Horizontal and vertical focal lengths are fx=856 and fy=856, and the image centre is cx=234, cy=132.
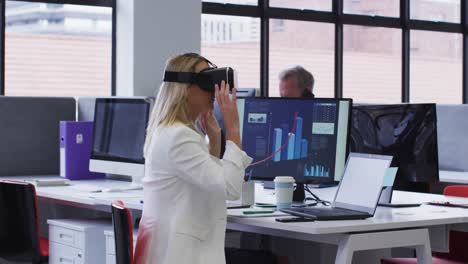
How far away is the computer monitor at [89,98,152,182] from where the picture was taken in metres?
3.99

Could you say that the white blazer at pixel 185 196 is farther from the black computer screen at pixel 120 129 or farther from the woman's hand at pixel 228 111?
the black computer screen at pixel 120 129

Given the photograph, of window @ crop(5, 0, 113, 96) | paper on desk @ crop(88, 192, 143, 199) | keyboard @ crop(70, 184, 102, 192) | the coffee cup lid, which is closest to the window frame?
window @ crop(5, 0, 113, 96)

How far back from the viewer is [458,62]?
866cm

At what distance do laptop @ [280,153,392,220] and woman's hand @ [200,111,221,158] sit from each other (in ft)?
1.07

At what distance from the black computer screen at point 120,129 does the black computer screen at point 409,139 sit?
1094 millimetres

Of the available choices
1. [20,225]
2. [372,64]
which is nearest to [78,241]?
[20,225]

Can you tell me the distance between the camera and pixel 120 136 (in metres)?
4.14

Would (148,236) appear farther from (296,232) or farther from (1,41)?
(1,41)

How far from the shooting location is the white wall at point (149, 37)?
6383 mm

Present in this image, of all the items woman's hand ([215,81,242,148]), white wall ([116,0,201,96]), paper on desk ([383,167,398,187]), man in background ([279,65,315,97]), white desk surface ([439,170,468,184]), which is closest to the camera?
woman's hand ([215,81,242,148])

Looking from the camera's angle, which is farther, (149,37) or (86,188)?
(149,37)

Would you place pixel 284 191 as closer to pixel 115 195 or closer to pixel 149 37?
pixel 115 195

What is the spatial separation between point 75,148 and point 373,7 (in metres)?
4.23

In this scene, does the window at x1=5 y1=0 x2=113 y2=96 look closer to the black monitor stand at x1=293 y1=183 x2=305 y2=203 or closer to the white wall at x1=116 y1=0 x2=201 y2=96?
the white wall at x1=116 y1=0 x2=201 y2=96
